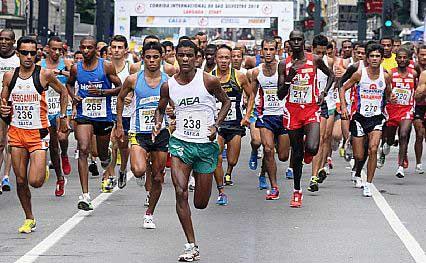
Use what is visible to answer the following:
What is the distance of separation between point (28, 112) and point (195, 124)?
92.6 inches

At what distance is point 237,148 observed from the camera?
15453 millimetres

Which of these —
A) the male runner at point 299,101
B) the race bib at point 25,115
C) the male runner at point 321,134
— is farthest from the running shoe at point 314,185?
the race bib at point 25,115

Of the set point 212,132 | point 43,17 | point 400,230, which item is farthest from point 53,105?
point 43,17

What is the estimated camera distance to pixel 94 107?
1427 cm

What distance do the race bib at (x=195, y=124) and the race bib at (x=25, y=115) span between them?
2204 millimetres

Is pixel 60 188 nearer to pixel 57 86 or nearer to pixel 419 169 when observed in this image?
pixel 57 86

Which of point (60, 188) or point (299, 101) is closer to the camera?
point (299, 101)

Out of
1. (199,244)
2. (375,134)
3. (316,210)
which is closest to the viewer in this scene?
(199,244)

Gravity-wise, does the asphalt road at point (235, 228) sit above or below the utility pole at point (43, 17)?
below

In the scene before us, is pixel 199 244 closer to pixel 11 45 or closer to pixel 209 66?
pixel 209 66

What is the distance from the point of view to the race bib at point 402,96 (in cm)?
1775

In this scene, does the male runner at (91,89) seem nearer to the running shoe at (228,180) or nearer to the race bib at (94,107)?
Answer: the race bib at (94,107)

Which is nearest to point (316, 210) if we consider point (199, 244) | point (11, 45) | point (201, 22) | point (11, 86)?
point (199, 244)

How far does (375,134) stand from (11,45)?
5.21 meters
